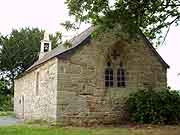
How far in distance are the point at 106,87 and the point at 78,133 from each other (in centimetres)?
580

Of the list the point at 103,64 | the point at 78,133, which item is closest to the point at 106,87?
the point at 103,64

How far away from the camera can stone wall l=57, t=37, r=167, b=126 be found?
1822 cm

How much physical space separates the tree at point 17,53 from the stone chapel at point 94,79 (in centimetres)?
2745

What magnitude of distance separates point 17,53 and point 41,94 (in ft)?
90.4

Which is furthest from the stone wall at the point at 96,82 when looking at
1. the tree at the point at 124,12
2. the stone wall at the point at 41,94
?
the tree at the point at 124,12

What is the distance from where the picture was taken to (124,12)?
45.8 ft

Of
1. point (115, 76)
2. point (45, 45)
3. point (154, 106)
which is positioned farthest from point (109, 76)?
point (45, 45)

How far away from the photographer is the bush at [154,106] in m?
18.3

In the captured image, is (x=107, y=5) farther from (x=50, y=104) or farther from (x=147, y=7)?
(x=50, y=104)

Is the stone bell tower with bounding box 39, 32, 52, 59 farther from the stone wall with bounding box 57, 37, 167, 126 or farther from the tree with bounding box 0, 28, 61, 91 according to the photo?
the tree with bounding box 0, 28, 61, 91

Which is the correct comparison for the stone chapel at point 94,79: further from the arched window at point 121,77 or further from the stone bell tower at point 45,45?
the stone bell tower at point 45,45

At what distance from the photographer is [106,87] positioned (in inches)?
763

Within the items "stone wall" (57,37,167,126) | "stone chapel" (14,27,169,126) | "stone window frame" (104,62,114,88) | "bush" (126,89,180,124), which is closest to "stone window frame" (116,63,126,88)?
"stone chapel" (14,27,169,126)

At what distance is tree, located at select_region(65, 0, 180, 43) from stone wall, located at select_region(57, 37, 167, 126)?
498 cm
